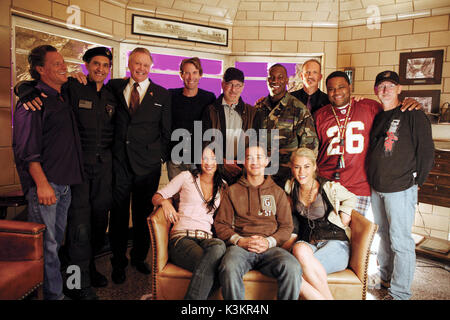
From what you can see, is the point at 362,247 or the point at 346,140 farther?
the point at 346,140

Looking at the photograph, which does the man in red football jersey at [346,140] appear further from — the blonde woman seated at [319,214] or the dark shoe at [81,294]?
the dark shoe at [81,294]

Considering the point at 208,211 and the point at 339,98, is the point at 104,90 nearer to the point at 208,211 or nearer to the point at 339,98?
the point at 208,211

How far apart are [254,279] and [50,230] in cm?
140

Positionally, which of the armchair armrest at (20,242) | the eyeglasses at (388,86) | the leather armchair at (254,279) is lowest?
the leather armchair at (254,279)

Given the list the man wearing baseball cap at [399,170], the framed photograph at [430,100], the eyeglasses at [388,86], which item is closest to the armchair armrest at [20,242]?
the man wearing baseball cap at [399,170]

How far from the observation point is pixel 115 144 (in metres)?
2.56

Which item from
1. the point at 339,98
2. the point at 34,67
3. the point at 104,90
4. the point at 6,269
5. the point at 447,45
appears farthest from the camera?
the point at 447,45

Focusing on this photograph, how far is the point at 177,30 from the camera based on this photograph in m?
4.24

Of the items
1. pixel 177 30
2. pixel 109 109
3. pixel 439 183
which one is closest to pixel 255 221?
pixel 109 109

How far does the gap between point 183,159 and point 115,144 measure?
1.93 ft

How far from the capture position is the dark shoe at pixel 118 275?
2600 mm

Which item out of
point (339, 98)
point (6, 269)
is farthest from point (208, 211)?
point (339, 98)

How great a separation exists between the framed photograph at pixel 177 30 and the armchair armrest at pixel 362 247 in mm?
3300

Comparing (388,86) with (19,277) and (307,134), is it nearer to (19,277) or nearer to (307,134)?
(307,134)
